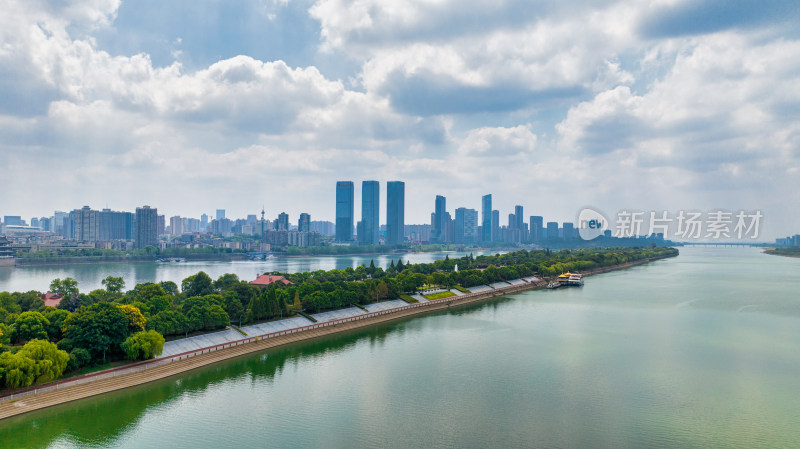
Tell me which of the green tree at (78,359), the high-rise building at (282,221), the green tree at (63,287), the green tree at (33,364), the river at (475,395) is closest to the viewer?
the river at (475,395)

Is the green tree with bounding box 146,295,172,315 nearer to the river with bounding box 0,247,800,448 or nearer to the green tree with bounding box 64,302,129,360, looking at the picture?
the green tree with bounding box 64,302,129,360

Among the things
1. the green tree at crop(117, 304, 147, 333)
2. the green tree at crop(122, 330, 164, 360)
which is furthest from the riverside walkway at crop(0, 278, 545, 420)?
the green tree at crop(117, 304, 147, 333)

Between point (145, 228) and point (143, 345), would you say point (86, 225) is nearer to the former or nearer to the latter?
point (145, 228)

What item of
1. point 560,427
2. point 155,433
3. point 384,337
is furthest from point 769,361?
point 155,433

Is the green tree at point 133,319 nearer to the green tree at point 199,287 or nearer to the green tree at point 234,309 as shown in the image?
the green tree at point 234,309

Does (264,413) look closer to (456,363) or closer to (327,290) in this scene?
(456,363)

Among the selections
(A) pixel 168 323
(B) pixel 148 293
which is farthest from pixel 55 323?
(B) pixel 148 293

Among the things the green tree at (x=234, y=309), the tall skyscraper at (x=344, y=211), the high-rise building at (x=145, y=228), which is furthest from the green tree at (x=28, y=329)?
the tall skyscraper at (x=344, y=211)
